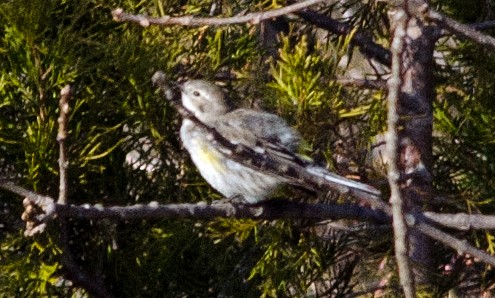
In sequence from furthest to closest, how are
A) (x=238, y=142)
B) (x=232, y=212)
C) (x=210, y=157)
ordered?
(x=238, y=142) → (x=210, y=157) → (x=232, y=212)

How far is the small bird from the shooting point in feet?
7.95

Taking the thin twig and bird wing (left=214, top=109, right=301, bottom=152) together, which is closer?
the thin twig

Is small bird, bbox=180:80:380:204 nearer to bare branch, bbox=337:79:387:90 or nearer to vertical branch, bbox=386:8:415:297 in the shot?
bare branch, bbox=337:79:387:90

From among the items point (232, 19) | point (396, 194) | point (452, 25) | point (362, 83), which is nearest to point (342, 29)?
point (362, 83)

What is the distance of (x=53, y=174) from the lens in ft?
7.07

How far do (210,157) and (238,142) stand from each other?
19cm

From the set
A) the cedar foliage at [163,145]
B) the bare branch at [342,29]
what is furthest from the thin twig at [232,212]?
the bare branch at [342,29]

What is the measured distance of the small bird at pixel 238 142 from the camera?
2422 millimetres

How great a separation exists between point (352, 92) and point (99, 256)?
29.0 inches

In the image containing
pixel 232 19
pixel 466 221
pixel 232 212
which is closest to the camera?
pixel 232 19

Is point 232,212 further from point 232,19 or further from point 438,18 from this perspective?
point 438,18

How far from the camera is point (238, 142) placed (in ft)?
8.63

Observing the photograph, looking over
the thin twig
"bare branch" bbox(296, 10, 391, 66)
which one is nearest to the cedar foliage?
the thin twig

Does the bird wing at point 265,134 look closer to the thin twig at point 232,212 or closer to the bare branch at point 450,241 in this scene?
the thin twig at point 232,212
